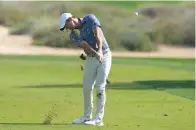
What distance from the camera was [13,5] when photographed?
7062cm

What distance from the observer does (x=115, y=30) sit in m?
48.4

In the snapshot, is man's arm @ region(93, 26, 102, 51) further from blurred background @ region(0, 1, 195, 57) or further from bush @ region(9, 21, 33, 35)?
bush @ region(9, 21, 33, 35)

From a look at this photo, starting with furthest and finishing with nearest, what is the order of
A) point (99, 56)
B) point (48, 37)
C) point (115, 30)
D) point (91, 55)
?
point (48, 37)
point (115, 30)
point (91, 55)
point (99, 56)

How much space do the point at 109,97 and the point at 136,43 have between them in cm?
2902

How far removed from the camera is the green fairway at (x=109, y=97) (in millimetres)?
13102

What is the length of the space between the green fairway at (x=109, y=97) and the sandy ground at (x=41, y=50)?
39.7 ft

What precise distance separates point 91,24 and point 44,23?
136 ft

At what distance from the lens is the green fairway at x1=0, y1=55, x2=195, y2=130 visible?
13102 millimetres

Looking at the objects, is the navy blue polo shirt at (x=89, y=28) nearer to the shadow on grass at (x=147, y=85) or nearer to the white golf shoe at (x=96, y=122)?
the white golf shoe at (x=96, y=122)

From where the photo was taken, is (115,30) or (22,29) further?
(22,29)

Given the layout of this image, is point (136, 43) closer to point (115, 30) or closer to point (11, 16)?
point (115, 30)

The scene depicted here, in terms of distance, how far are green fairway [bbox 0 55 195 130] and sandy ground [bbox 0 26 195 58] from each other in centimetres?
1212

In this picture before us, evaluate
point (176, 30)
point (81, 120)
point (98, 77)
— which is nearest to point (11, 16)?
point (176, 30)

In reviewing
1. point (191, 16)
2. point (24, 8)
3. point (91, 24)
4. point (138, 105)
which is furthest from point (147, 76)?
point (24, 8)
